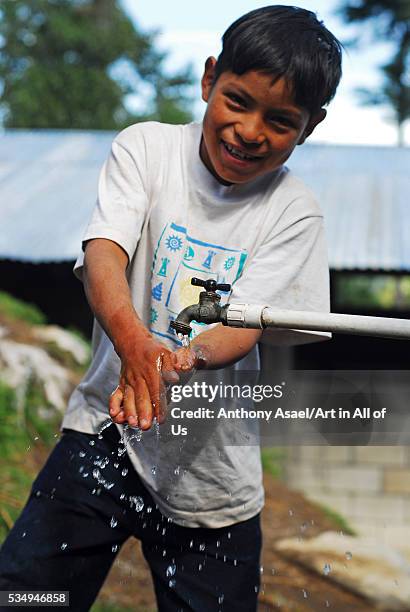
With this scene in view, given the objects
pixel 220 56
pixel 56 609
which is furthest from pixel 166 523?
pixel 220 56

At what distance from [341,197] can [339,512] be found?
2.91 metres

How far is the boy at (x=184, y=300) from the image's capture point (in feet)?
6.29

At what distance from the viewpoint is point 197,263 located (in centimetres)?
198

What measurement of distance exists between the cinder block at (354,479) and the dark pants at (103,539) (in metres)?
5.05

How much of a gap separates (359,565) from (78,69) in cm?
1576

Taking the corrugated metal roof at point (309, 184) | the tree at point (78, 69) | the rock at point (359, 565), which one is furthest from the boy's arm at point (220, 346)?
the tree at point (78, 69)

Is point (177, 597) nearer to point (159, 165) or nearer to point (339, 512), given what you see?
point (159, 165)

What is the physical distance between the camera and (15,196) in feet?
28.0

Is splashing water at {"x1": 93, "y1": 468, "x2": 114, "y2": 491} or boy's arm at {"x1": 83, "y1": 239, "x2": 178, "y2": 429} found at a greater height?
boy's arm at {"x1": 83, "y1": 239, "x2": 178, "y2": 429}

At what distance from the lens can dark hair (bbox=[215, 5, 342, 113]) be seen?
183cm

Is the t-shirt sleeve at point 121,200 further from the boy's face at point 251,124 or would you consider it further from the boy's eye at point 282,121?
the boy's eye at point 282,121

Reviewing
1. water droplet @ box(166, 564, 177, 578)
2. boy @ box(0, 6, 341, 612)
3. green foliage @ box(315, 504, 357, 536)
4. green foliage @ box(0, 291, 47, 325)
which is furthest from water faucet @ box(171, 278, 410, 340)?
green foliage @ box(0, 291, 47, 325)

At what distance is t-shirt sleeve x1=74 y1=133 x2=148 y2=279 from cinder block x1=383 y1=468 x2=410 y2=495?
5.38 meters

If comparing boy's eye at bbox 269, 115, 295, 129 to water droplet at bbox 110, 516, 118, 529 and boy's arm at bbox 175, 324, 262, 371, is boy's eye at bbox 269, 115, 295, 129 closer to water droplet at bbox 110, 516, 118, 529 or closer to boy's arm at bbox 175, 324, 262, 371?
boy's arm at bbox 175, 324, 262, 371
